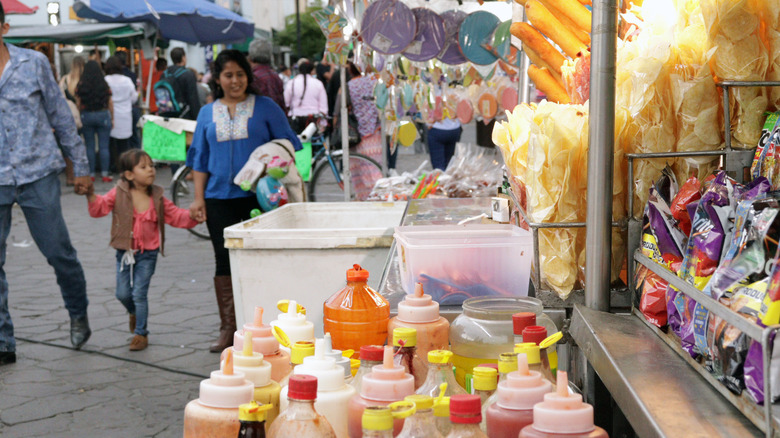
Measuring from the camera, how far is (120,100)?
14.1 meters

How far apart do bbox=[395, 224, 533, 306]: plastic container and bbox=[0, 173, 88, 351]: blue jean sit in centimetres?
344

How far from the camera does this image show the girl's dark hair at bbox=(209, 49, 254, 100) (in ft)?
16.8

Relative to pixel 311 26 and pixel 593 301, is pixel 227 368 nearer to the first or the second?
pixel 593 301

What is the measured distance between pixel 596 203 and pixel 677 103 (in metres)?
0.29

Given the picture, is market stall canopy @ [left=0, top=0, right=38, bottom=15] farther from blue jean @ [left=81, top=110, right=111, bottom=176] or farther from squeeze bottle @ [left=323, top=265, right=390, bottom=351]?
squeeze bottle @ [left=323, top=265, right=390, bottom=351]

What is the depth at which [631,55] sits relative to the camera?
1962 mm

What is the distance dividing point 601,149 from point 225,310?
3.81m

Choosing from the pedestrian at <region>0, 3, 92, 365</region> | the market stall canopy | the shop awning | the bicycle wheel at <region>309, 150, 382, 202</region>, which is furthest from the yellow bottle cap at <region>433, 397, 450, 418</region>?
the shop awning

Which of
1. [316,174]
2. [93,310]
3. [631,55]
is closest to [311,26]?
[316,174]

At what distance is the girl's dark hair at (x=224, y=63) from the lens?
512 centimetres

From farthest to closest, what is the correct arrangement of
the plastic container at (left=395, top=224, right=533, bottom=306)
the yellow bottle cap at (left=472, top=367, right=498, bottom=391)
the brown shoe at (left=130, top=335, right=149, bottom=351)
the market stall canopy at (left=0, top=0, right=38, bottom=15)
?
1. the market stall canopy at (left=0, top=0, right=38, bottom=15)
2. the brown shoe at (left=130, top=335, right=149, bottom=351)
3. the plastic container at (left=395, top=224, right=533, bottom=306)
4. the yellow bottle cap at (left=472, top=367, right=498, bottom=391)

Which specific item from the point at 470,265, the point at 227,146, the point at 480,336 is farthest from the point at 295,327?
the point at 227,146

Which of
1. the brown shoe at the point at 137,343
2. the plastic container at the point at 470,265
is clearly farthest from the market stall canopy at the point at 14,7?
the plastic container at the point at 470,265

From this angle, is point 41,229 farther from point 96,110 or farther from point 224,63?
point 96,110
